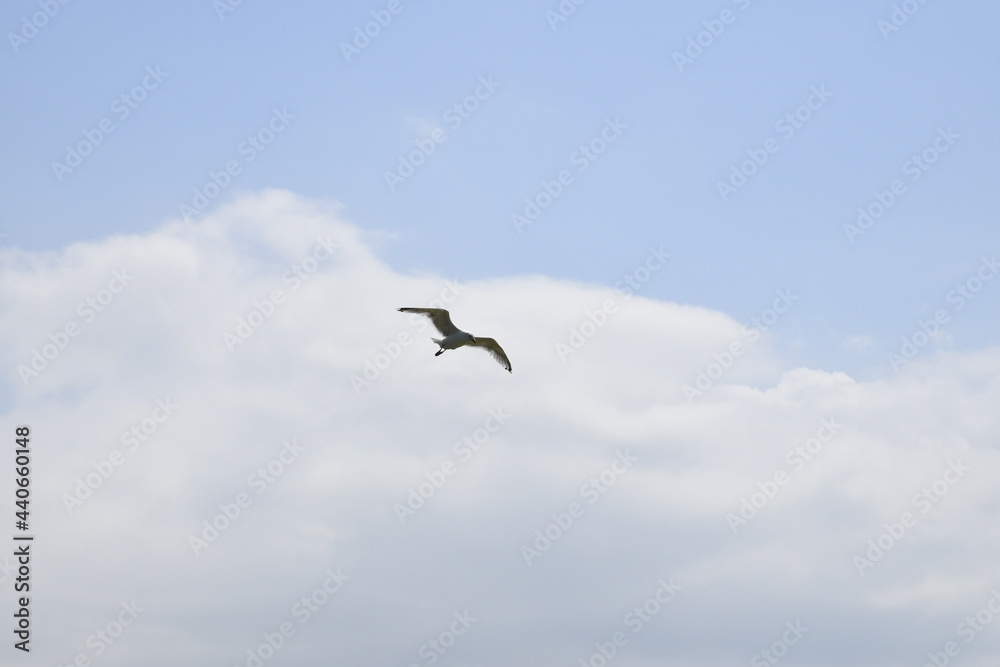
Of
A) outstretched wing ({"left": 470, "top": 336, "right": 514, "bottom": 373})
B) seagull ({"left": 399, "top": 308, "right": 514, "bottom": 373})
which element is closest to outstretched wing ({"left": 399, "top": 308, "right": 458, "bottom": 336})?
seagull ({"left": 399, "top": 308, "right": 514, "bottom": 373})

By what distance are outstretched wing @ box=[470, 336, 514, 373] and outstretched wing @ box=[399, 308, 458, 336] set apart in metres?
3.19

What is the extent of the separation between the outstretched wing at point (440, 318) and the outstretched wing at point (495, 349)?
3.19 m

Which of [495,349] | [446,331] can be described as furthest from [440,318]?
[495,349]

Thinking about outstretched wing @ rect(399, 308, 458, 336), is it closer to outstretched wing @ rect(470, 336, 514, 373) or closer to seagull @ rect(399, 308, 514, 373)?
seagull @ rect(399, 308, 514, 373)

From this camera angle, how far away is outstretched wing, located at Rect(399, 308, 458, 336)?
79.6 m

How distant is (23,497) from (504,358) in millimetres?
31010

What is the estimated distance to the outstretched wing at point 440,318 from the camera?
3132 inches

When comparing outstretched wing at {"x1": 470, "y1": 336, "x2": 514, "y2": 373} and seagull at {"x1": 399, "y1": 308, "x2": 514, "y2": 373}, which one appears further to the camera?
outstretched wing at {"x1": 470, "y1": 336, "x2": 514, "y2": 373}

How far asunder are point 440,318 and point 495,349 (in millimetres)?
5469

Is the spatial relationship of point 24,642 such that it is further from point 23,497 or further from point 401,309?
point 401,309

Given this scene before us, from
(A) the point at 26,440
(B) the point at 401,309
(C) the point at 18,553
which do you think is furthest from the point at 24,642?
(B) the point at 401,309

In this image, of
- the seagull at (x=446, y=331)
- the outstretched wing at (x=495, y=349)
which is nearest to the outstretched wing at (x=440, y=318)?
the seagull at (x=446, y=331)

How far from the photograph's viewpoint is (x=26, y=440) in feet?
294

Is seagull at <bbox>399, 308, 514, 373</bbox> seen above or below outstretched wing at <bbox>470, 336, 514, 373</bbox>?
below
